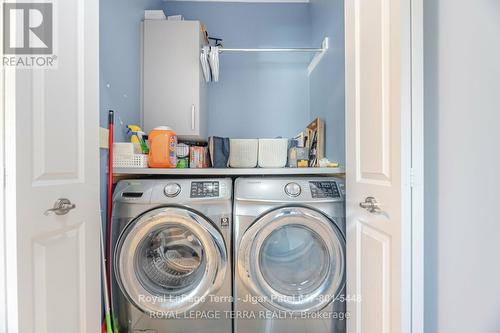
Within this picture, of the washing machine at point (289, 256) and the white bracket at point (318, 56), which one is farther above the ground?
the white bracket at point (318, 56)

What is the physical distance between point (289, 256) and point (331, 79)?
4.34ft

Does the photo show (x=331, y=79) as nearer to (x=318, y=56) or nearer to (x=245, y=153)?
(x=318, y=56)

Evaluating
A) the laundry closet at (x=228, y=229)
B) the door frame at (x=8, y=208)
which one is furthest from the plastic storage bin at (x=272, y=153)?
the door frame at (x=8, y=208)

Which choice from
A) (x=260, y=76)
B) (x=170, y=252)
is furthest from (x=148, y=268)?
(x=260, y=76)

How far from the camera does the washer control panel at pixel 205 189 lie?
1484mm

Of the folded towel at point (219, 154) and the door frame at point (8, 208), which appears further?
the folded towel at point (219, 154)

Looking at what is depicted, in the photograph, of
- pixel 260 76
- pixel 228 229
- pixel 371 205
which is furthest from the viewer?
pixel 260 76

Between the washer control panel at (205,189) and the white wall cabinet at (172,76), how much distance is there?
2.63ft

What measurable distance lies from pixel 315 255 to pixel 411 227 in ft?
2.43

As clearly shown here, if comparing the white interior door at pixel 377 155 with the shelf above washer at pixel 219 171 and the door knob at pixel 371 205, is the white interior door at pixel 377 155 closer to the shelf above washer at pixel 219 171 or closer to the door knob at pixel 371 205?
the door knob at pixel 371 205

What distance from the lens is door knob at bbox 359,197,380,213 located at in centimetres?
99

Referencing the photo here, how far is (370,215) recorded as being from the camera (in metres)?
1.06

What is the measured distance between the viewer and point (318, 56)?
2.31 metres

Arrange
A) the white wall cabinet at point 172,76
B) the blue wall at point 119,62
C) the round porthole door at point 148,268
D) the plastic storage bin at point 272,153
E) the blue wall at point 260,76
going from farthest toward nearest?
the blue wall at point 260,76 < the white wall cabinet at point 172,76 < the plastic storage bin at point 272,153 < the blue wall at point 119,62 < the round porthole door at point 148,268
